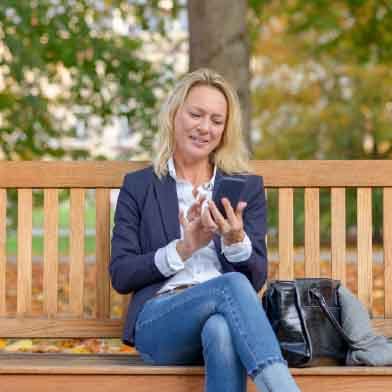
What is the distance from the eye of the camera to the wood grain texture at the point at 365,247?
183 inches

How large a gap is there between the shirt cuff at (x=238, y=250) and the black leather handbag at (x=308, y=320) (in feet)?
0.53

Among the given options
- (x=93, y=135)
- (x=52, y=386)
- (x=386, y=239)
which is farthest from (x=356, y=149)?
(x=52, y=386)

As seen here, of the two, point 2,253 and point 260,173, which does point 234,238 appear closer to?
point 260,173

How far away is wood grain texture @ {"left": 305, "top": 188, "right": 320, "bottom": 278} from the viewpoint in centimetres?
465

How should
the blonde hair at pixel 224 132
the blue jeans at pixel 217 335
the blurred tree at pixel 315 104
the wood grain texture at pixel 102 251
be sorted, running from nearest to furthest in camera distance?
the blue jeans at pixel 217 335
the blonde hair at pixel 224 132
the wood grain texture at pixel 102 251
the blurred tree at pixel 315 104

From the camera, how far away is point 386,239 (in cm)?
465

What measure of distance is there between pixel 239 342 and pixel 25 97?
16.5ft

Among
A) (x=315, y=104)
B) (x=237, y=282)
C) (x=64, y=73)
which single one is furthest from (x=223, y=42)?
(x=315, y=104)

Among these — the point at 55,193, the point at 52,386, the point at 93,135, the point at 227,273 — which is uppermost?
the point at 93,135

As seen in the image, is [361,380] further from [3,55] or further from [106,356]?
[3,55]

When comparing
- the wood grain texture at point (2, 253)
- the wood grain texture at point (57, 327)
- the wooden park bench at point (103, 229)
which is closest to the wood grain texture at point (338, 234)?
the wooden park bench at point (103, 229)

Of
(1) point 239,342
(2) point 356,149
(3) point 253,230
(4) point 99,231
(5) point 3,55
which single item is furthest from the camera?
(2) point 356,149

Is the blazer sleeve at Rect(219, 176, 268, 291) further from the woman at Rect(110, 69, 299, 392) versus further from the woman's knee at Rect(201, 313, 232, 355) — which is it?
the woman's knee at Rect(201, 313, 232, 355)

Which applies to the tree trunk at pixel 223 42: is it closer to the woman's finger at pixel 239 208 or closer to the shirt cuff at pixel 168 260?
the shirt cuff at pixel 168 260
